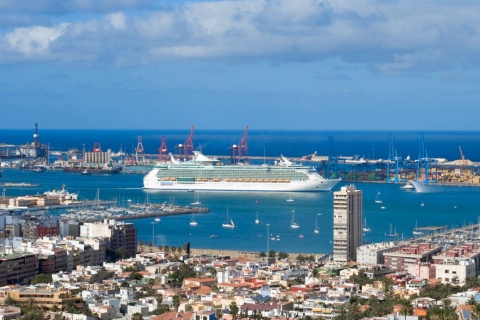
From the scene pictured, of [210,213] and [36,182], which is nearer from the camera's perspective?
[210,213]

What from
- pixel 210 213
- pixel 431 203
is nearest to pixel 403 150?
pixel 431 203

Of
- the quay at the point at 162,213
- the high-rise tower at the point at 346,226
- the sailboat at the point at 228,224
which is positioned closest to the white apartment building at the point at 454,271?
the high-rise tower at the point at 346,226

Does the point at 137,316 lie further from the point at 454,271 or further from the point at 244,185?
the point at 244,185

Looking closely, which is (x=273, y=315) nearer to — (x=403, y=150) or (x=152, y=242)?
(x=152, y=242)

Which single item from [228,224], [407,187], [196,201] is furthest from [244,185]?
[228,224]

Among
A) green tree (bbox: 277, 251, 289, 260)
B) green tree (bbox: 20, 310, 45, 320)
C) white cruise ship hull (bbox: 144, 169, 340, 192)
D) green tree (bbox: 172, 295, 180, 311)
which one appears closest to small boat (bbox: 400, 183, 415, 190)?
white cruise ship hull (bbox: 144, 169, 340, 192)

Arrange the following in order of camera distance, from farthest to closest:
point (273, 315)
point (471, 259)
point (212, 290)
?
point (471, 259) → point (212, 290) → point (273, 315)
